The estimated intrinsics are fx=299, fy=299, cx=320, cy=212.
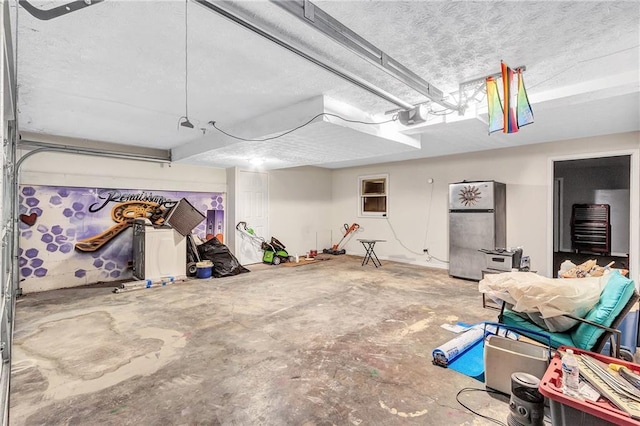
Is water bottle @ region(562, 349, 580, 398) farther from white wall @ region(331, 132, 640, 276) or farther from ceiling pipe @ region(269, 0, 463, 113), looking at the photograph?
white wall @ region(331, 132, 640, 276)

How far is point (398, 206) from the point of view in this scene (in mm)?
7387

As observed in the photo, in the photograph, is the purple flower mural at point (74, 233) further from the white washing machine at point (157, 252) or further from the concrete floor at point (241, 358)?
the concrete floor at point (241, 358)

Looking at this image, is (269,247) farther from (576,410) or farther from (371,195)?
(576,410)

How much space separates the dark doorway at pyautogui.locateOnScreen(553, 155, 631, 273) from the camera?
24.5 ft

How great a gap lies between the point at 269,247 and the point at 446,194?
4.19 metres

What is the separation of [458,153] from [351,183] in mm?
3031

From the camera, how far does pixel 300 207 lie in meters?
8.20

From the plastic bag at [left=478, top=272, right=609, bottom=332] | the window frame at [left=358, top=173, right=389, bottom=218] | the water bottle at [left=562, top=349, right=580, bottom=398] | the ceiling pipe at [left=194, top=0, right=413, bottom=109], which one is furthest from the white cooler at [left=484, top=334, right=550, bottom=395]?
A: the window frame at [left=358, top=173, right=389, bottom=218]

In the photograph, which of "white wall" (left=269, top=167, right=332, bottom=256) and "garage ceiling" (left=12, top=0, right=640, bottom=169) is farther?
"white wall" (left=269, top=167, right=332, bottom=256)

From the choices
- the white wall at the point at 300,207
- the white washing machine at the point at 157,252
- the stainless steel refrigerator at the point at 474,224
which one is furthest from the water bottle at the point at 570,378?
the white wall at the point at 300,207

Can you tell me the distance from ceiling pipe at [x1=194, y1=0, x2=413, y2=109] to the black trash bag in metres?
4.37

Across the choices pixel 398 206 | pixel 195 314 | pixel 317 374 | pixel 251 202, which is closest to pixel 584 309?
pixel 317 374

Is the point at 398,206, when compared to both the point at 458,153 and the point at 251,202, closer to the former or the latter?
the point at 458,153

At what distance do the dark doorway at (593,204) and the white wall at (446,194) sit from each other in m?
2.55
